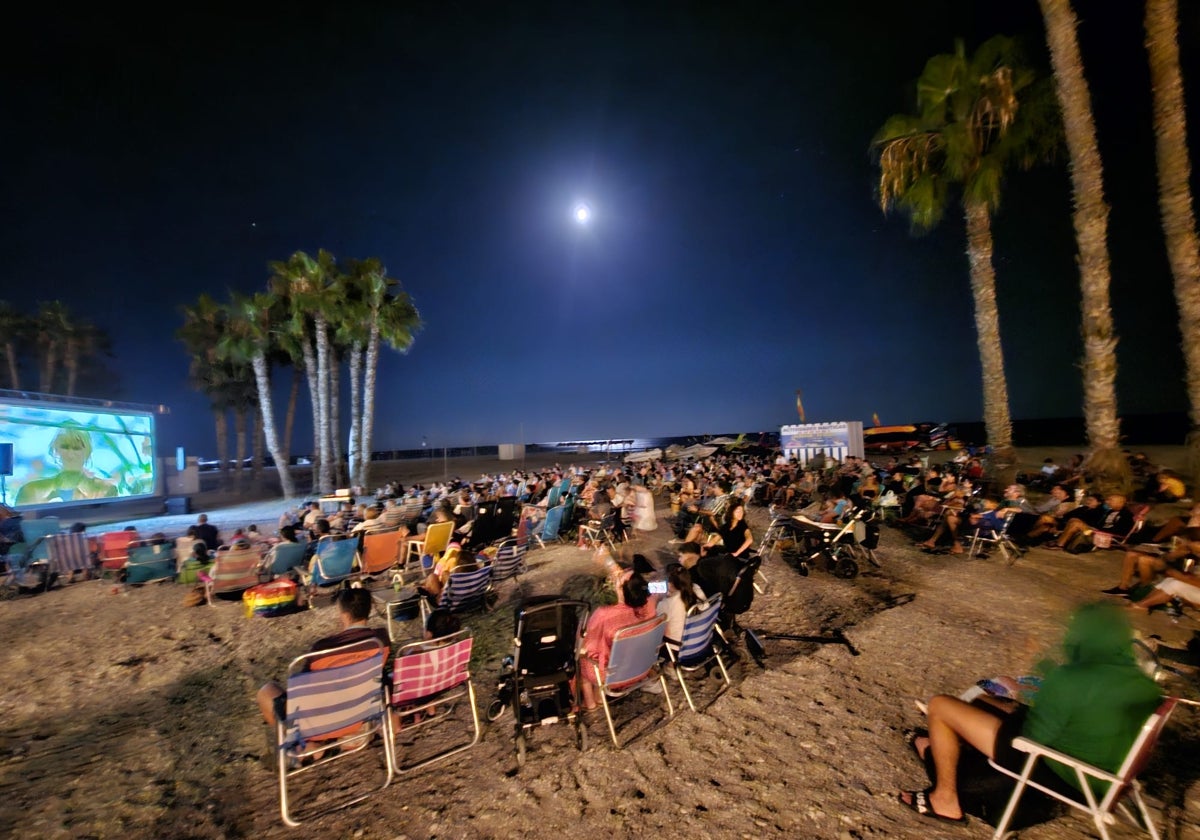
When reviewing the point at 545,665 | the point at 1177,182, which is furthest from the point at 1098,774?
the point at 1177,182

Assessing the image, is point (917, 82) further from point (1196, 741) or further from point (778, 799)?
point (778, 799)

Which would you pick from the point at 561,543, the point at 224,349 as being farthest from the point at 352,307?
the point at 561,543

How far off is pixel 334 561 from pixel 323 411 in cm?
1856

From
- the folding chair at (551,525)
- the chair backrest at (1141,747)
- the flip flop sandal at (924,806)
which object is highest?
the chair backrest at (1141,747)

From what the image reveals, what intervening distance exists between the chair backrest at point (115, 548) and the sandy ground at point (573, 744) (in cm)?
324

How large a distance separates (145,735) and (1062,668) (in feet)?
22.4

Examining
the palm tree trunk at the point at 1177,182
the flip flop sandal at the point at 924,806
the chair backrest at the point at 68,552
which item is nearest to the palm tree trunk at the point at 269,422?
the chair backrest at the point at 68,552

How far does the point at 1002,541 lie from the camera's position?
8.34 m

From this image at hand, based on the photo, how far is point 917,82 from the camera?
11.7 metres

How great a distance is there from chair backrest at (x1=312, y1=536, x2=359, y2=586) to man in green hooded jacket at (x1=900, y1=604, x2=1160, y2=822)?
8.29 meters

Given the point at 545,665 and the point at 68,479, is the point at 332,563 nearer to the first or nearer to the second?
the point at 545,665

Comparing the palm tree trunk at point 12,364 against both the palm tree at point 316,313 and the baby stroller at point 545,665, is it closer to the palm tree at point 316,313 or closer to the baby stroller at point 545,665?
the palm tree at point 316,313

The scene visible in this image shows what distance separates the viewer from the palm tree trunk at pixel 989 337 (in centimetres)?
1161

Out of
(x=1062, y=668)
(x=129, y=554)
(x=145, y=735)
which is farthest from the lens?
(x=129, y=554)
